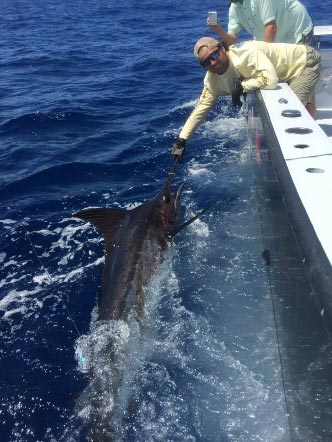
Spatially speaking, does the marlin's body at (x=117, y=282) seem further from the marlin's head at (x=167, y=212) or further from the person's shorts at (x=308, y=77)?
the person's shorts at (x=308, y=77)

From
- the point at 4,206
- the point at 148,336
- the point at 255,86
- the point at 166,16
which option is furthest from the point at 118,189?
the point at 166,16

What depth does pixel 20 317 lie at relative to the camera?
12.3 ft

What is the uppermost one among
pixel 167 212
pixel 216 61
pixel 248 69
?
pixel 216 61

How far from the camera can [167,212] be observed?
14.1ft

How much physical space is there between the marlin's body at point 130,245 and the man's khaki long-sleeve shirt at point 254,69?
897 mm

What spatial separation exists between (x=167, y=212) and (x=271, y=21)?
2.41 m

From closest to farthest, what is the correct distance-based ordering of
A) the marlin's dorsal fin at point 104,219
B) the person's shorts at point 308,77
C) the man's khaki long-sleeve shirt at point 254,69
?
the marlin's dorsal fin at point 104,219, the man's khaki long-sleeve shirt at point 254,69, the person's shorts at point 308,77

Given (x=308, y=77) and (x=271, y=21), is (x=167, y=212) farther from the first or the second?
(x=271, y=21)

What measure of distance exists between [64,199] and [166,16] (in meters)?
15.4

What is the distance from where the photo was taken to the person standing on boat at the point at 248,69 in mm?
4016

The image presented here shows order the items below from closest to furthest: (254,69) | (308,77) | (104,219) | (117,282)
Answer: (117,282)
(104,219)
(254,69)
(308,77)

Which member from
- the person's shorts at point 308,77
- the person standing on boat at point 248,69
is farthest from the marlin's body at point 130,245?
the person's shorts at point 308,77

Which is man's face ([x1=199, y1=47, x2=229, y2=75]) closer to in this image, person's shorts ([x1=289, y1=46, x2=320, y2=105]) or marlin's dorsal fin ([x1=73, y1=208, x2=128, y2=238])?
person's shorts ([x1=289, y1=46, x2=320, y2=105])

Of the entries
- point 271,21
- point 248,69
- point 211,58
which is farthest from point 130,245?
point 271,21
